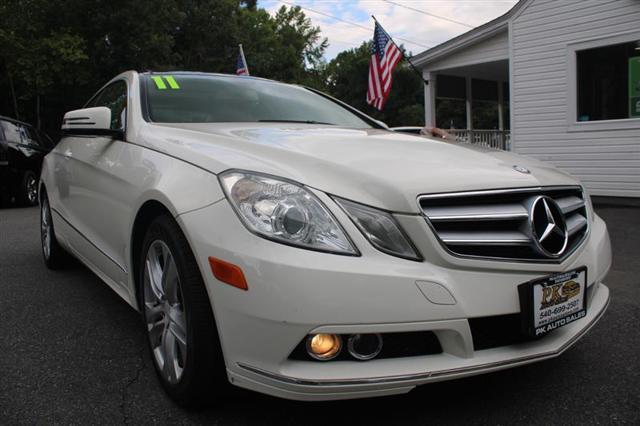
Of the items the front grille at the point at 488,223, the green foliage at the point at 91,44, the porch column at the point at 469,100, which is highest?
the green foliage at the point at 91,44

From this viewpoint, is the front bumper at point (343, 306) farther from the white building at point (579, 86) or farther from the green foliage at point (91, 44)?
the green foliage at point (91, 44)

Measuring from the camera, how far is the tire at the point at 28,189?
10578 mm

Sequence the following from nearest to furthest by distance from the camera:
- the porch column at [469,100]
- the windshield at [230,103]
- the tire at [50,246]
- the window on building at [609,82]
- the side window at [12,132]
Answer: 1. the windshield at [230,103]
2. the tire at [50,246]
3. the window on building at [609,82]
4. the side window at [12,132]
5. the porch column at [469,100]

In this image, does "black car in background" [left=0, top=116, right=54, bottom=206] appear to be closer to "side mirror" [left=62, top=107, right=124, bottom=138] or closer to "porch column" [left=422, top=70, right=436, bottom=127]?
"side mirror" [left=62, top=107, right=124, bottom=138]

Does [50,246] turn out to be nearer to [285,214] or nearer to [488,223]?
[285,214]

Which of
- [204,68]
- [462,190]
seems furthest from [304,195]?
[204,68]

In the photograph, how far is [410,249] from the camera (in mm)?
1894

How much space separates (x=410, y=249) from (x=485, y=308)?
31 centimetres

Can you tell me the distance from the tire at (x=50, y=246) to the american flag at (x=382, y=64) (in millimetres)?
9059

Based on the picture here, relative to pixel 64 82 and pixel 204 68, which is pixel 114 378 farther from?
pixel 204 68

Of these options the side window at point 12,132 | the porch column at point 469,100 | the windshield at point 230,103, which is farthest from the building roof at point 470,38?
the side window at point 12,132

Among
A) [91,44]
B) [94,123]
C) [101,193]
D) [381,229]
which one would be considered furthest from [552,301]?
[91,44]

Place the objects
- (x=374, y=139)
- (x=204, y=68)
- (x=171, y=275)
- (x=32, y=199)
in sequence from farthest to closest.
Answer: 1. (x=204, y=68)
2. (x=32, y=199)
3. (x=374, y=139)
4. (x=171, y=275)

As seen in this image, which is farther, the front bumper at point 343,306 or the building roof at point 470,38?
the building roof at point 470,38
